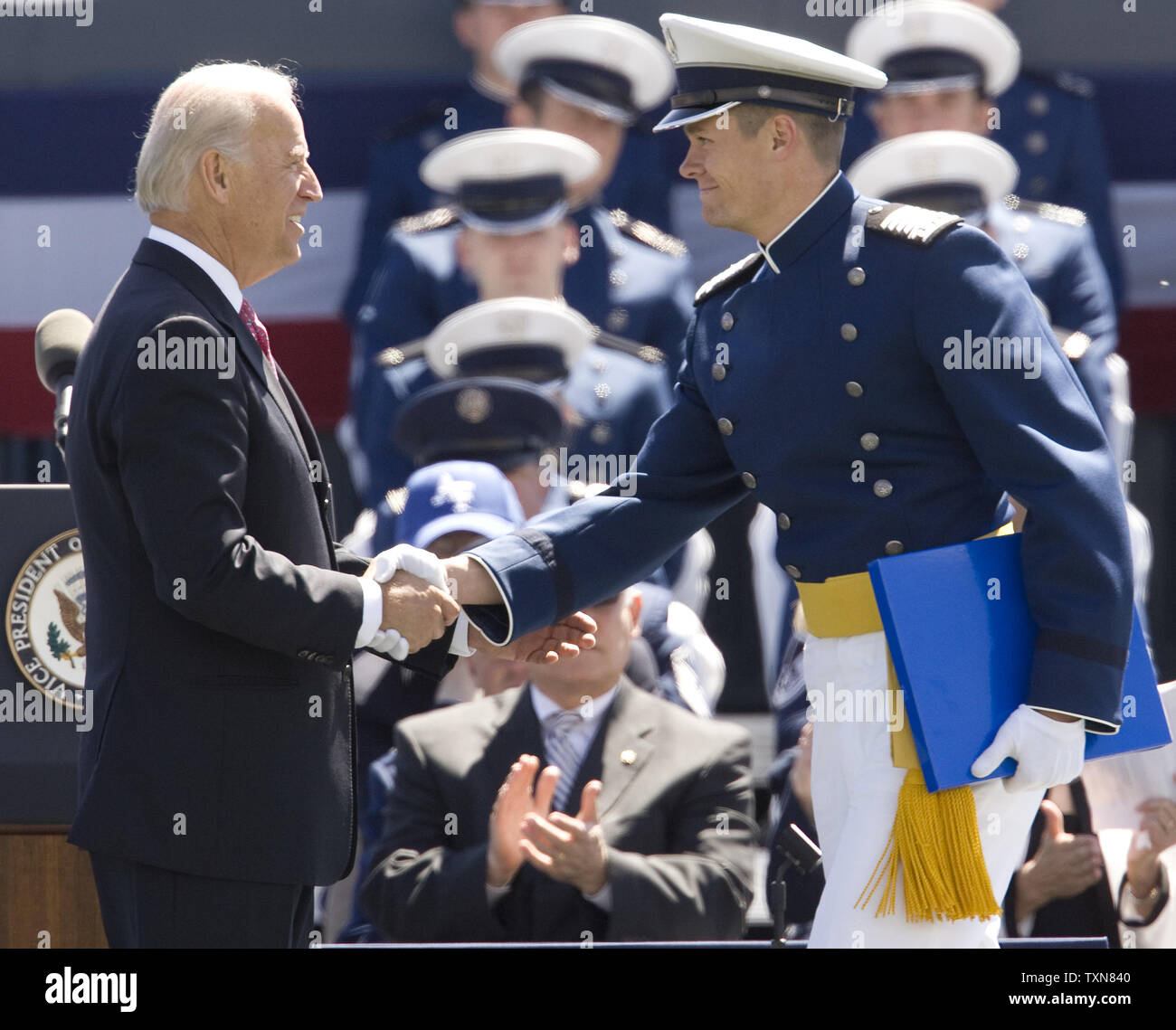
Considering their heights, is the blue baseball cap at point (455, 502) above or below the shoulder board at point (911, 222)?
below

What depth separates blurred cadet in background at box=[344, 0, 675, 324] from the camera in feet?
14.7

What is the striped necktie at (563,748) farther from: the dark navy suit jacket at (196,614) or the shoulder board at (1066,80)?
the shoulder board at (1066,80)

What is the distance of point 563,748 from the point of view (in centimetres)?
344

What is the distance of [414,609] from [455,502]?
1.44m

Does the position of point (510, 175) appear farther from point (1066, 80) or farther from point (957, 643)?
point (957, 643)

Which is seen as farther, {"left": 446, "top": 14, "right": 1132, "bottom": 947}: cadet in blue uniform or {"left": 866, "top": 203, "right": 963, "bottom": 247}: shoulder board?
{"left": 866, "top": 203, "right": 963, "bottom": 247}: shoulder board

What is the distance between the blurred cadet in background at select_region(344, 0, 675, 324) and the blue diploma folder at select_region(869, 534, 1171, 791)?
8.38 feet

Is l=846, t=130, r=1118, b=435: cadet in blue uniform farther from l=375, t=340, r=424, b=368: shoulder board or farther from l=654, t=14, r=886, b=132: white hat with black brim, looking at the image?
l=654, t=14, r=886, b=132: white hat with black brim

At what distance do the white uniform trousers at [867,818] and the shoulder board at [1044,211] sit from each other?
2479mm

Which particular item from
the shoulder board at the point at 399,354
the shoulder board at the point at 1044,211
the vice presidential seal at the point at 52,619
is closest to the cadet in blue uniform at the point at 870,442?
the vice presidential seal at the point at 52,619

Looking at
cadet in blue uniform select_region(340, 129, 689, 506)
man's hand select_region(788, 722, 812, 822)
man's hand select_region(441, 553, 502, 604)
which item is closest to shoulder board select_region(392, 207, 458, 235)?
cadet in blue uniform select_region(340, 129, 689, 506)

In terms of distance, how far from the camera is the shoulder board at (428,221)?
4.50 m

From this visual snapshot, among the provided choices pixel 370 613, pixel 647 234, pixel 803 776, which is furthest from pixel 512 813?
pixel 647 234

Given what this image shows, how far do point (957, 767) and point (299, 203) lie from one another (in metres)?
1.16
